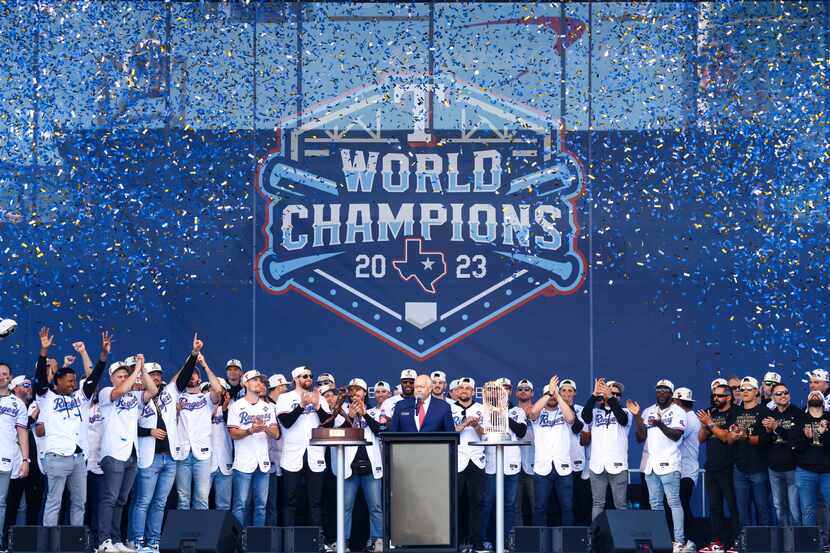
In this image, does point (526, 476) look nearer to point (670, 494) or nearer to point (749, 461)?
point (670, 494)

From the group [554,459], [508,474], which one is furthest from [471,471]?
[554,459]

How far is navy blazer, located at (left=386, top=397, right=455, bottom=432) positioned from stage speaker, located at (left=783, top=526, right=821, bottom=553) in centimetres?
281

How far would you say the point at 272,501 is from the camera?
12516mm

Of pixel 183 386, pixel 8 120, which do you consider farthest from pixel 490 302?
pixel 8 120

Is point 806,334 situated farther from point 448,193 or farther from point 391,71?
point 391,71

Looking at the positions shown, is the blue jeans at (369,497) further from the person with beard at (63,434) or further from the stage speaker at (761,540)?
the stage speaker at (761,540)

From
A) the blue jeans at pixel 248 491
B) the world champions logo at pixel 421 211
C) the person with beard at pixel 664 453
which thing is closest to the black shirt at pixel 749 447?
the person with beard at pixel 664 453

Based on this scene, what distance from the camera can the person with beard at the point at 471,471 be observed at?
Answer: 1238 centimetres

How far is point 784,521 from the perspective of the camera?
40.2ft

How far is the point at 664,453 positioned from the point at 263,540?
371 cm

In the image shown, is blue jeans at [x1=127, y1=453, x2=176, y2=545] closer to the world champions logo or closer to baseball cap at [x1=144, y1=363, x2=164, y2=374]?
baseball cap at [x1=144, y1=363, x2=164, y2=374]

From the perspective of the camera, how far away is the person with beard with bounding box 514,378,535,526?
1280 cm

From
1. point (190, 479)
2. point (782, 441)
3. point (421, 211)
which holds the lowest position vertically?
point (190, 479)

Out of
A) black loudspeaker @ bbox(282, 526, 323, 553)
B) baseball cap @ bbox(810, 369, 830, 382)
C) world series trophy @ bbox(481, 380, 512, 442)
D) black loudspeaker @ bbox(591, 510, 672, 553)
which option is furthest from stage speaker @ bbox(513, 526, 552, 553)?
baseball cap @ bbox(810, 369, 830, 382)
